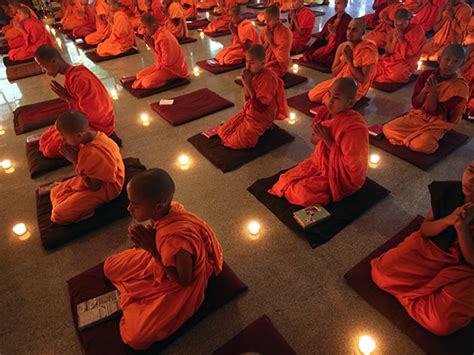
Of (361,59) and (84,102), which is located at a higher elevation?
(361,59)

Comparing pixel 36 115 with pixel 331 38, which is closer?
pixel 36 115

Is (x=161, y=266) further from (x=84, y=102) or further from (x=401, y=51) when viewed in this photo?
(x=401, y=51)

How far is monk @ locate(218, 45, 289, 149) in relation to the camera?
379 cm

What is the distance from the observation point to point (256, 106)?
398cm

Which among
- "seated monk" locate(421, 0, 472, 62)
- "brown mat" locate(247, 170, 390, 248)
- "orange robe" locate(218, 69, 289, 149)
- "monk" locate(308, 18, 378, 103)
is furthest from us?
"seated monk" locate(421, 0, 472, 62)

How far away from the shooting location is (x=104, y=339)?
215 centimetres

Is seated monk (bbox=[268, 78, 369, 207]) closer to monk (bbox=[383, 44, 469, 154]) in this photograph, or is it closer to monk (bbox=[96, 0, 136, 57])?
monk (bbox=[383, 44, 469, 154])

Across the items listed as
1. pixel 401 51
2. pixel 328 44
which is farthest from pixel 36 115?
pixel 401 51

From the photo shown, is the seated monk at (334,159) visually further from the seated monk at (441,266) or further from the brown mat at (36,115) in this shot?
the brown mat at (36,115)

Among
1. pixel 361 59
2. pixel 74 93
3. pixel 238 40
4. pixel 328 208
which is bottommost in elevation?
pixel 328 208

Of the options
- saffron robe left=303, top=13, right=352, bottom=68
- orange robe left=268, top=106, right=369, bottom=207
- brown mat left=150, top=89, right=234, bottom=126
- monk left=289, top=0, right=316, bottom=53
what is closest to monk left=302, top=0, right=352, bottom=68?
saffron robe left=303, top=13, right=352, bottom=68

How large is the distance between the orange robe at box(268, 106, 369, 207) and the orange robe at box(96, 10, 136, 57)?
20.1 feet

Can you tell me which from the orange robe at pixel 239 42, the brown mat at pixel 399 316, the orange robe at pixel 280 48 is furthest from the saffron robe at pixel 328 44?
the brown mat at pixel 399 316

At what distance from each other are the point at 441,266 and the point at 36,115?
223 inches
